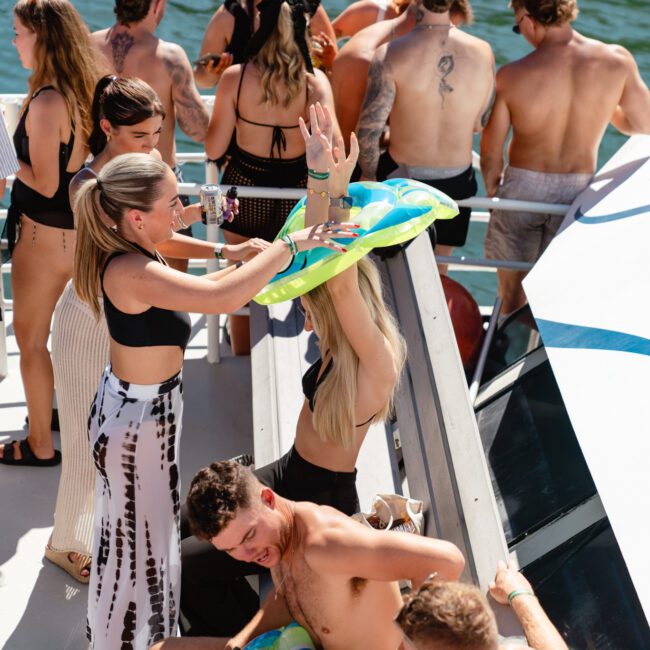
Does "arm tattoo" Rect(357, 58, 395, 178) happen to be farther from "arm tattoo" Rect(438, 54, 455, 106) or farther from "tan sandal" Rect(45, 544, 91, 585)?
"tan sandal" Rect(45, 544, 91, 585)

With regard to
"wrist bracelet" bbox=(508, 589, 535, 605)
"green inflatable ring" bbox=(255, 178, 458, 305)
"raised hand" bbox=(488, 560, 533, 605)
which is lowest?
"raised hand" bbox=(488, 560, 533, 605)

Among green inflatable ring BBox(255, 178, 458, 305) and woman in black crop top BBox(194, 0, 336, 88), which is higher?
green inflatable ring BBox(255, 178, 458, 305)

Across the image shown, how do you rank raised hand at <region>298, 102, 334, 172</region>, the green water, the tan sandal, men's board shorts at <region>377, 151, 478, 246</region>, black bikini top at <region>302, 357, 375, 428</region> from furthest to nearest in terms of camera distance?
the green water, men's board shorts at <region>377, 151, 478, 246</region>, the tan sandal, black bikini top at <region>302, 357, 375, 428</region>, raised hand at <region>298, 102, 334, 172</region>

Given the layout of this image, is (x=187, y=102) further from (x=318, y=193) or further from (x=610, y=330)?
(x=610, y=330)

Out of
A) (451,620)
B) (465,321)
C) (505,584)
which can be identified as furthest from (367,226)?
(465,321)

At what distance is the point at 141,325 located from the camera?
9.00 feet

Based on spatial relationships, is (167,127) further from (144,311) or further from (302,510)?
(302,510)

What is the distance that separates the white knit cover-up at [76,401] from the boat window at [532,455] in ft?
4.79

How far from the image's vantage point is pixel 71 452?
11.3 feet

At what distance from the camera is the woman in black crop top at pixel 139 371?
104 inches

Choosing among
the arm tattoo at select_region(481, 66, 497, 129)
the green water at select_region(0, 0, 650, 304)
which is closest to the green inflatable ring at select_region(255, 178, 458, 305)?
the arm tattoo at select_region(481, 66, 497, 129)

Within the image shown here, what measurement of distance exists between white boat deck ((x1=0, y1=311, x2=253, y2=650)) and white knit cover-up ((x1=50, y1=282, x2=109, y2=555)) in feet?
0.57

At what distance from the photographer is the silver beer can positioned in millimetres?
3281

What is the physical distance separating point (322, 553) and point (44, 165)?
6.54ft
